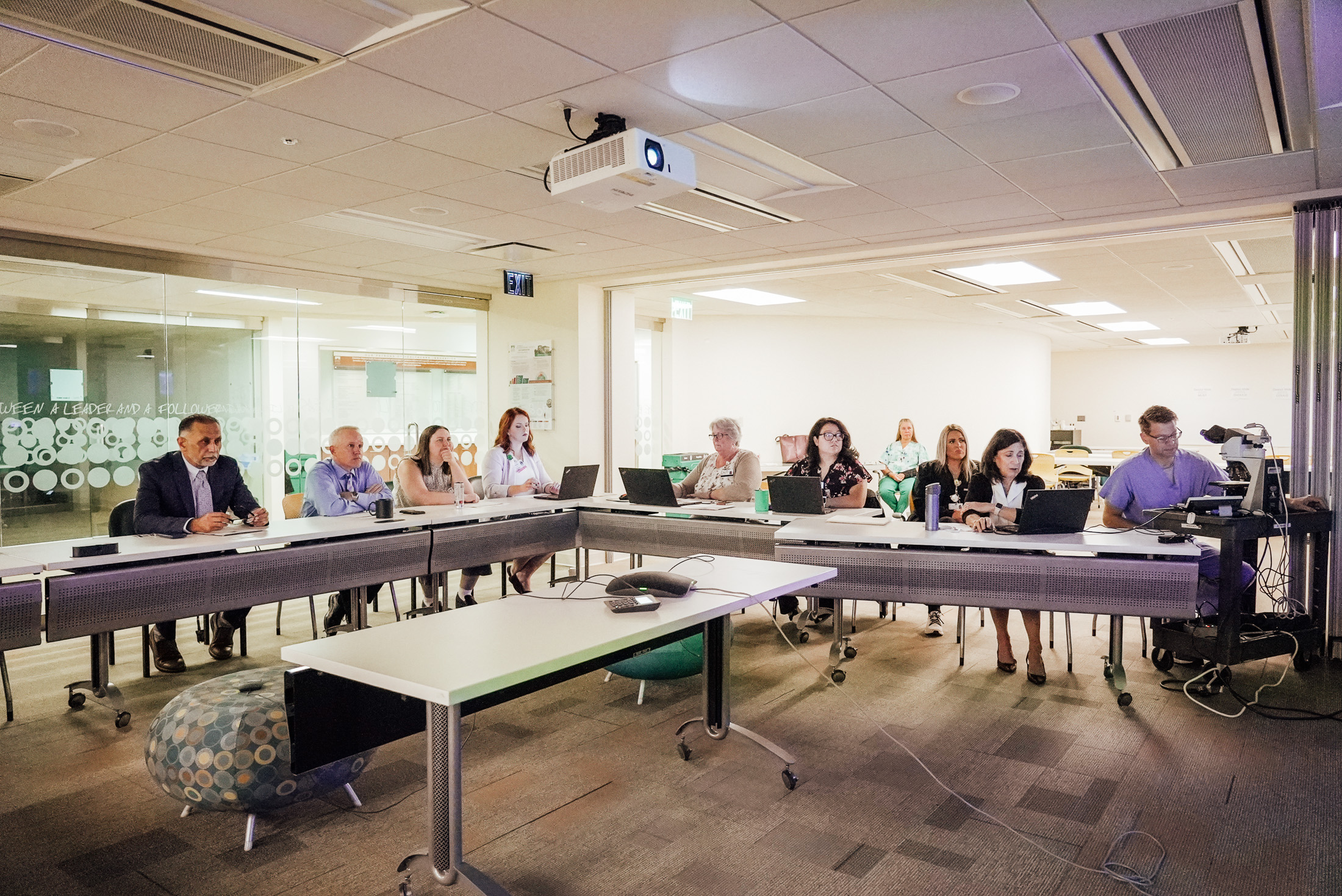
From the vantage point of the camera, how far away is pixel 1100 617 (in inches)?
247

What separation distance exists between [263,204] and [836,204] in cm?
361

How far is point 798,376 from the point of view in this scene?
12.1 metres

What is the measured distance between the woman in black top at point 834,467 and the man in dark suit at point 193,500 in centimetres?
350

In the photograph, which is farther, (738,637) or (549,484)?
(549,484)

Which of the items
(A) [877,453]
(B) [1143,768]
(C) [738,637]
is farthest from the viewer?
(A) [877,453]

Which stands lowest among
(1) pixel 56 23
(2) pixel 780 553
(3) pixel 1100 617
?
(3) pixel 1100 617

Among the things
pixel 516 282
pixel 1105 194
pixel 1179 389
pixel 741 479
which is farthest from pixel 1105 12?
pixel 1179 389

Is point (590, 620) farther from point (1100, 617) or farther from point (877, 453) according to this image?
point (877, 453)

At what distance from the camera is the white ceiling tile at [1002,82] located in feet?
10.3

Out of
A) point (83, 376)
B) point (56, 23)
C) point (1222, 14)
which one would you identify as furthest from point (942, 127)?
point (83, 376)

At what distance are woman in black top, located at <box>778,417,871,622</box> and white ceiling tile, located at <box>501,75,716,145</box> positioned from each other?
2.48 m

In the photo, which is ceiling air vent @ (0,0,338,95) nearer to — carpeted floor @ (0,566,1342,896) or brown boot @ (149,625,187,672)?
carpeted floor @ (0,566,1342,896)

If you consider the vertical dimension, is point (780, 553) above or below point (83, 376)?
below

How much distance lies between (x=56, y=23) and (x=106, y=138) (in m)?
1.31
